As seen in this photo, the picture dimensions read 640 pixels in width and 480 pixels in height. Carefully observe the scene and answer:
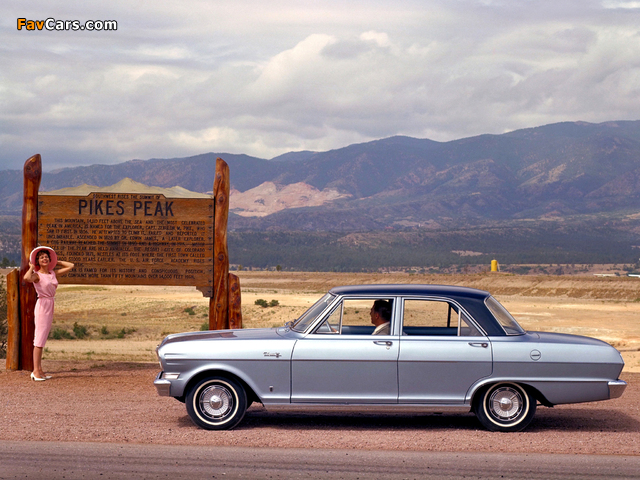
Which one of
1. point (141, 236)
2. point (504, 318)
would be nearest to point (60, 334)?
point (141, 236)

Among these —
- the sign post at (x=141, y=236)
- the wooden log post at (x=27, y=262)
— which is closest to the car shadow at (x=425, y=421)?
the sign post at (x=141, y=236)

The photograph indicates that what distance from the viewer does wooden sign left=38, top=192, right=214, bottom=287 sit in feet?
40.7

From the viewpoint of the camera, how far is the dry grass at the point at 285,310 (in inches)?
915

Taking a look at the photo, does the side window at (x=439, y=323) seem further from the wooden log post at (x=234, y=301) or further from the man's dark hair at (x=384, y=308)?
the wooden log post at (x=234, y=301)

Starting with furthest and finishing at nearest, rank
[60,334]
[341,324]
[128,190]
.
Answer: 1. [60,334]
2. [128,190]
3. [341,324]

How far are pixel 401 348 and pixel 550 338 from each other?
165 centimetres

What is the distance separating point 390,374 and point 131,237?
6.10 meters

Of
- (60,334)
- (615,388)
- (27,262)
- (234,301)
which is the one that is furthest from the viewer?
(60,334)

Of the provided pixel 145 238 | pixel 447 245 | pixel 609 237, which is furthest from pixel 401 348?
pixel 609 237

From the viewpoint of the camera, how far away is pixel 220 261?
486 inches

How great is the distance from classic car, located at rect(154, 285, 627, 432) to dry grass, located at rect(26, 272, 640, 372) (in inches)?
382

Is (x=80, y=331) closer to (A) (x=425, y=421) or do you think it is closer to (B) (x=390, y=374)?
(A) (x=425, y=421)

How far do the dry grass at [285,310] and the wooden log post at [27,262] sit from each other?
454 centimetres

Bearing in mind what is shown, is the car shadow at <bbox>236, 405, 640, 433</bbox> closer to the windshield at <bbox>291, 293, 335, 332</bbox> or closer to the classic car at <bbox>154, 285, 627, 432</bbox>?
the classic car at <bbox>154, 285, 627, 432</bbox>
